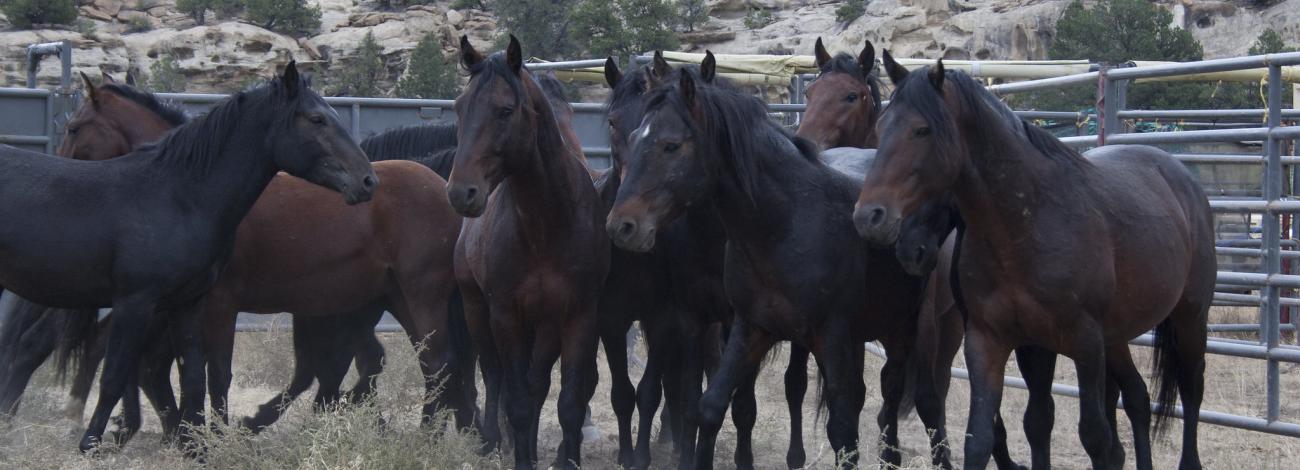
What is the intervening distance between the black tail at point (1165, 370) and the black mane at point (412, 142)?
4030mm

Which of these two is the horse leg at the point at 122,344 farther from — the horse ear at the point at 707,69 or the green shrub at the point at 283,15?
the green shrub at the point at 283,15

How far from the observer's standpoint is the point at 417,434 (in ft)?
16.5

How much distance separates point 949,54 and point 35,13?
29.5 metres

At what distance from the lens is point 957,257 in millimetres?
4586

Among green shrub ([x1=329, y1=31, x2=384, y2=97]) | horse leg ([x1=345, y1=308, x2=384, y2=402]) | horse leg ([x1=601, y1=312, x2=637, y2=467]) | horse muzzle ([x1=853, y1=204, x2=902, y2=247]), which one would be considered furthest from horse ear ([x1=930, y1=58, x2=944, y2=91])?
green shrub ([x1=329, y1=31, x2=384, y2=97])

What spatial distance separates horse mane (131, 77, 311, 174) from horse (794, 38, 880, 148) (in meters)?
2.69

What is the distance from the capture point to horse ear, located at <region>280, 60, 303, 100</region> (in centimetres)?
535

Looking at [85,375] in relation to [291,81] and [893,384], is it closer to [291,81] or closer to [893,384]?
[291,81]

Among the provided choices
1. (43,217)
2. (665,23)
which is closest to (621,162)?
(43,217)

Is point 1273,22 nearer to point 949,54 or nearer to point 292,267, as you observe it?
point 949,54

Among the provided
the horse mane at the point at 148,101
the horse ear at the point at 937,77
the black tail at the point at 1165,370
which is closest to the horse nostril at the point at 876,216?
the horse ear at the point at 937,77

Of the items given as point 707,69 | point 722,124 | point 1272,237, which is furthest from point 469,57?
point 1272,237

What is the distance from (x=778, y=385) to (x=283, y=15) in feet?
123

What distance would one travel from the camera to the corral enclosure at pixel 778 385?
204 inches
